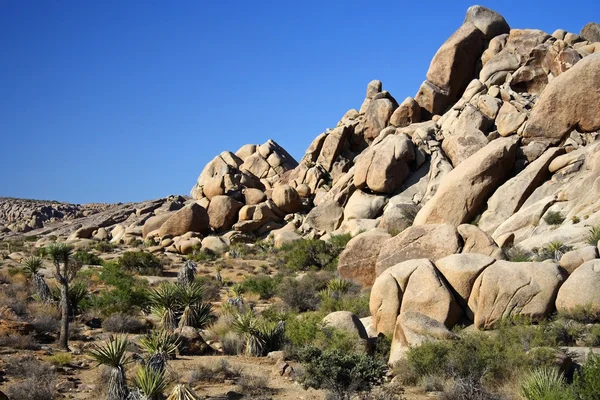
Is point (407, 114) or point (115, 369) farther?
point (407, 114)

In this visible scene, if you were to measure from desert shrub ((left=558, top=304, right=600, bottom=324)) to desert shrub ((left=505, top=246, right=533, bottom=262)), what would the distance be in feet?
16.8

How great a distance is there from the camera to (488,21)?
4234 centimetres

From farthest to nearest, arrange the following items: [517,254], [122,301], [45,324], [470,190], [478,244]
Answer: [470,190]
[122,301]
[517,254]
[478,244]
[45,324]

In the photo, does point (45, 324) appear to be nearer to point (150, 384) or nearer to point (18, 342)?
point (18, 342)

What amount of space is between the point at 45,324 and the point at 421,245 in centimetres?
1164

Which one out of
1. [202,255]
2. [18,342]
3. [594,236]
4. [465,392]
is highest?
[202,255]

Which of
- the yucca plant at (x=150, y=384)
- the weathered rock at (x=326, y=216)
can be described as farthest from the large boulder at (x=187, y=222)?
the yucca plant at (x=150, y=384)

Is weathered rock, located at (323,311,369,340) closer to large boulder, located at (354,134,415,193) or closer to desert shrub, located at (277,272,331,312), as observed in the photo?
desert shrub, located at (277,272,331,312)

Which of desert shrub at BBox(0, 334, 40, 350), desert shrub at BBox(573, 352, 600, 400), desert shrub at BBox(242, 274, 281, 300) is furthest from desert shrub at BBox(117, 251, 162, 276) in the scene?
desert shrub at BBox(573, 352, 600, 400)

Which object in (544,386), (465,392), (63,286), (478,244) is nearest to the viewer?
(544,386)

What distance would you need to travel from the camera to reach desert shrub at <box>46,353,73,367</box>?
13181mm

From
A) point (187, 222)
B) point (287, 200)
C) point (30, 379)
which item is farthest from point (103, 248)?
point (30, 379)

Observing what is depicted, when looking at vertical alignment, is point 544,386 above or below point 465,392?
above

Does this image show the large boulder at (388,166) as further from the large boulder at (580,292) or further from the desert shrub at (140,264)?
the large boulder at (580,292)
